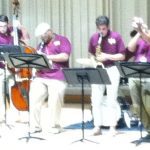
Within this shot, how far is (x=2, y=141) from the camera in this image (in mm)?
5371

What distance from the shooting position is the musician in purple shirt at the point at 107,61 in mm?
5482

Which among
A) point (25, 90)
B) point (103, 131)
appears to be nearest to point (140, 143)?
point (103, 131)

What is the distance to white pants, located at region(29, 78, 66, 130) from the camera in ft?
18.7

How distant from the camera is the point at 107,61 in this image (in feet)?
18.1

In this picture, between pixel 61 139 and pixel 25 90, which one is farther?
pixel 25 90

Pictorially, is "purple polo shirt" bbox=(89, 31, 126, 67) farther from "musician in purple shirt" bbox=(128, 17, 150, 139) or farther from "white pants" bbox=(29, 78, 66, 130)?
"white pants" bbox=(29, 78, 66, 130)

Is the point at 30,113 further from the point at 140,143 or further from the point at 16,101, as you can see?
the point at 140,143

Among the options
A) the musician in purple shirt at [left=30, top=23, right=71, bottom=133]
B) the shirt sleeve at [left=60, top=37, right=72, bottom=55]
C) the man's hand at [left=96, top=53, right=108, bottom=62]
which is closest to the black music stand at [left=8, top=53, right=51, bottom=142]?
the musician in purple shirt at [left=30, top=23, right=71, bottom=133]

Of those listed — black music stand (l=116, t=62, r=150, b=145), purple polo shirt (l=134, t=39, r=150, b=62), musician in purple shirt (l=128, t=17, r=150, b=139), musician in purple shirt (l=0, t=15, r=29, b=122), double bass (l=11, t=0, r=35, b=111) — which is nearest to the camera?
black music stand (l=116, t=62, r=150, b=145)

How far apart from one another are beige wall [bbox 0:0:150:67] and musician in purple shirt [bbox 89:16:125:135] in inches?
110

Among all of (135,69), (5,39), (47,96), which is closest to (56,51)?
(47,96)

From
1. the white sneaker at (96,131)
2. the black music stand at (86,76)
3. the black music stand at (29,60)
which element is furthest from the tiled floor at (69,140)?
the black music stand at (29,60)

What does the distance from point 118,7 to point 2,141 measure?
4018 mm

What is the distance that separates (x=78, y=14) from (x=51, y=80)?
3.17 meters
